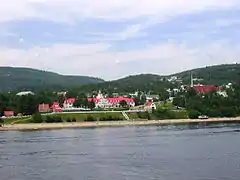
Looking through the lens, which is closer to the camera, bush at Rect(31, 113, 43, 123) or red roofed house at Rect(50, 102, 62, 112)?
bush at Rect(31, 113, 43, 123)

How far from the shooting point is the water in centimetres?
2889

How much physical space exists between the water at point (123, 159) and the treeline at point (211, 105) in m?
42.4

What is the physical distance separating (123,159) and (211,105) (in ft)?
210

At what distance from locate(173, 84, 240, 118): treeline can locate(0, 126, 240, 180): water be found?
42.4 m

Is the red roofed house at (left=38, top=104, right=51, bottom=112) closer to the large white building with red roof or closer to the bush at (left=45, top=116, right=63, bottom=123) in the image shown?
the large white building with red roof

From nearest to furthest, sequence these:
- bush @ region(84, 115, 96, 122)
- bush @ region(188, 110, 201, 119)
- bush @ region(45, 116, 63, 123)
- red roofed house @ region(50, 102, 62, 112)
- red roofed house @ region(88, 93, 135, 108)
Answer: bush @ region(45, 116, 63, 123) < bush @ region(84, 115, 96, 122) < bush @ region(188, 110, 201, 119) < red roofed house @ region(50, 102, 62, 112) < red roofed house @ region(88, 93, 135, 108)

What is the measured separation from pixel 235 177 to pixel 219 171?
6.76ft

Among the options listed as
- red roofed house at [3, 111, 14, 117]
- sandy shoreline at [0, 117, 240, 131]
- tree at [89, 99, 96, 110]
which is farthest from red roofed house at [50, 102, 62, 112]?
sandy shoreline at [0, 117, 240, 131]

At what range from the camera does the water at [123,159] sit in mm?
28891

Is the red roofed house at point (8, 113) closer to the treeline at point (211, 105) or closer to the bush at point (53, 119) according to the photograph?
the bush at point (53, 119)

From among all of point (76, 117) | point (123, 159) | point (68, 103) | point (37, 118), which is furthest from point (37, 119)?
point (123, 159)

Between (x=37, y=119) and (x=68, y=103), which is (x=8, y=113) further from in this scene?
(x=68, y=103)

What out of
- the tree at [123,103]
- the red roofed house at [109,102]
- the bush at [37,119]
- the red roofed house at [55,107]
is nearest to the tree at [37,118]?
the bush at [37,119]

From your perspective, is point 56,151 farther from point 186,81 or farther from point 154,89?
point 186,81
